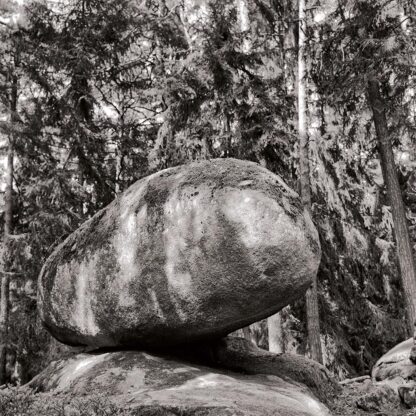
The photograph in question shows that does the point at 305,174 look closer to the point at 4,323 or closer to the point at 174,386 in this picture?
the point at 174,386

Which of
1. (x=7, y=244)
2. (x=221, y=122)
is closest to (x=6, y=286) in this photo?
(x=7, y=244)

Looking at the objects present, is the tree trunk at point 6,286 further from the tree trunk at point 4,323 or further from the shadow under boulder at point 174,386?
the shadow under boulder at point 174,386

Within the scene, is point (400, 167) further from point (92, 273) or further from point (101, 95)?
point (92, 273)

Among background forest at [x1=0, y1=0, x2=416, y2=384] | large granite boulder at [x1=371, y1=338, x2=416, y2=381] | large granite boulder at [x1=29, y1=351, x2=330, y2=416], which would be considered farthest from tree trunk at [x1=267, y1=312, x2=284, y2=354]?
large granite boulder at [x1=29, y1=351, x2=330, y2=416]

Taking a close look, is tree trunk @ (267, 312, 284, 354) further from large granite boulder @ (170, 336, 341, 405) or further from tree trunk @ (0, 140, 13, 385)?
tree trunk @ (0, 140, 13, 385)

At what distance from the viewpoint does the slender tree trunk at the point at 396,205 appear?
392 inches

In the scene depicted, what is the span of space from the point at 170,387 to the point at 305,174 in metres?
6.28

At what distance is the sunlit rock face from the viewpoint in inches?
241

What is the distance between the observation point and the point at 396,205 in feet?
33.8

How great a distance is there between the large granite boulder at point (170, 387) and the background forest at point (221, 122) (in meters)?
4.34

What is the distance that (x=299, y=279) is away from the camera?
247 inches

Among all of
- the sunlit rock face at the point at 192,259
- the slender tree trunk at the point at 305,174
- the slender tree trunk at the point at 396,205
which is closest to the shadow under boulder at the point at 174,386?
the sunlit rock face at the point at 192,259

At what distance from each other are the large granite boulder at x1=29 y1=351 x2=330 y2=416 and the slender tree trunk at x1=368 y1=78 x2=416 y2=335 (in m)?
4.23

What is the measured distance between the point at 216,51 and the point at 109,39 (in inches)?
148
